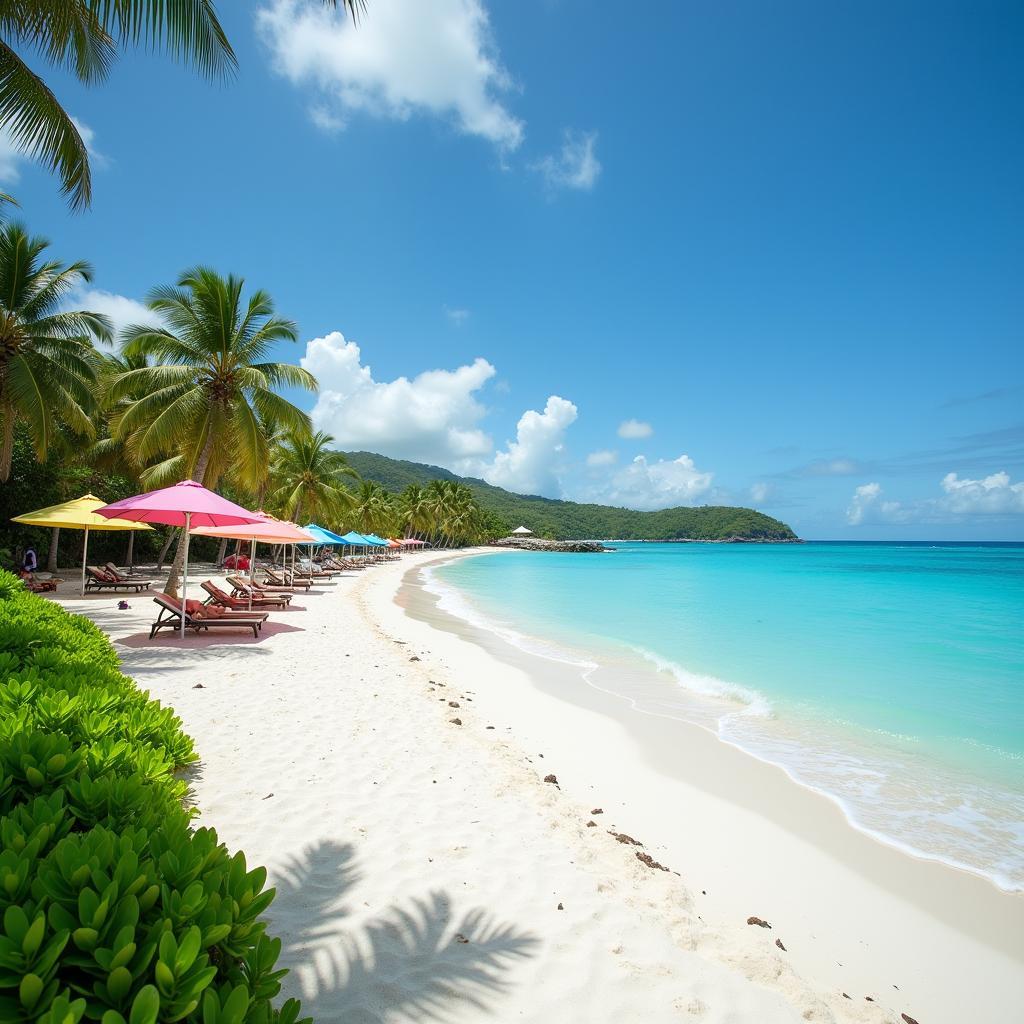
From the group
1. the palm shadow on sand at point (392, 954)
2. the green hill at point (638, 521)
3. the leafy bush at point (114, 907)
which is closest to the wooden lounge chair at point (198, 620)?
the palm shadow on sand at point (392, 954)

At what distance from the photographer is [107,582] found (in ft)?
48.8

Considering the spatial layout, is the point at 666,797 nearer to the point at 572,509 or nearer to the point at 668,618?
the point at 668,618

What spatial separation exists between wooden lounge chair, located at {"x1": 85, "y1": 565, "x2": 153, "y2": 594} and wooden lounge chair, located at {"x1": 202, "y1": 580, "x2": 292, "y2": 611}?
347cm

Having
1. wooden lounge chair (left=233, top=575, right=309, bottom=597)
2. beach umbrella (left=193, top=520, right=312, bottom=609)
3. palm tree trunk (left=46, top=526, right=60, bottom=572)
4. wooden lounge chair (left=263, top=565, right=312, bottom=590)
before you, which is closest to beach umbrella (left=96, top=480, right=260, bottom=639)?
beach umbrella (left=193, top=520, right=312, bottom=609)

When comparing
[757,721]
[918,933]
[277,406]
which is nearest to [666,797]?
[918,933]

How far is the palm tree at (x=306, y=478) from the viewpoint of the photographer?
30.6 metres

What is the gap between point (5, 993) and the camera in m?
1.26

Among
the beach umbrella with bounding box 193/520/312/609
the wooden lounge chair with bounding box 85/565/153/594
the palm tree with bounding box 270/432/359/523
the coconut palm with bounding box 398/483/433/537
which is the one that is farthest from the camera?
the coconut palm with bounding box 398/483/433/537

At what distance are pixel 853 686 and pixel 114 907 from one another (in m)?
11.9

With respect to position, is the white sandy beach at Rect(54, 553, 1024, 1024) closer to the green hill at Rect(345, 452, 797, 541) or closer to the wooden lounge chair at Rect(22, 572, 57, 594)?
the wooden lounge chair at Rect(22, 572, 57, 594)

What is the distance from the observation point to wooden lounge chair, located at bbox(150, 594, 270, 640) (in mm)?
9539

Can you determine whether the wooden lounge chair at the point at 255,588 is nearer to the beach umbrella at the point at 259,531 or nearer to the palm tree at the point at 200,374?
the beach umbrella at the point at 259,531

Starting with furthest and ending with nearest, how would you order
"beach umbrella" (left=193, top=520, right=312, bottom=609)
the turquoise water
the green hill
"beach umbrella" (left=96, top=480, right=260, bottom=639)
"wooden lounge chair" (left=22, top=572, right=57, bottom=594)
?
the green hill
"wooden lounge chair" (left=22, top=572, right=57, bottom=594)
"beach umbrella" (left=193, top=520, right=312, bottom=609)
"beach umbrella" (left=96, top=480, right=260, bottom=639)
the turquoise water

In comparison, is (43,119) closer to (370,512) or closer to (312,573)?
(312,573)
